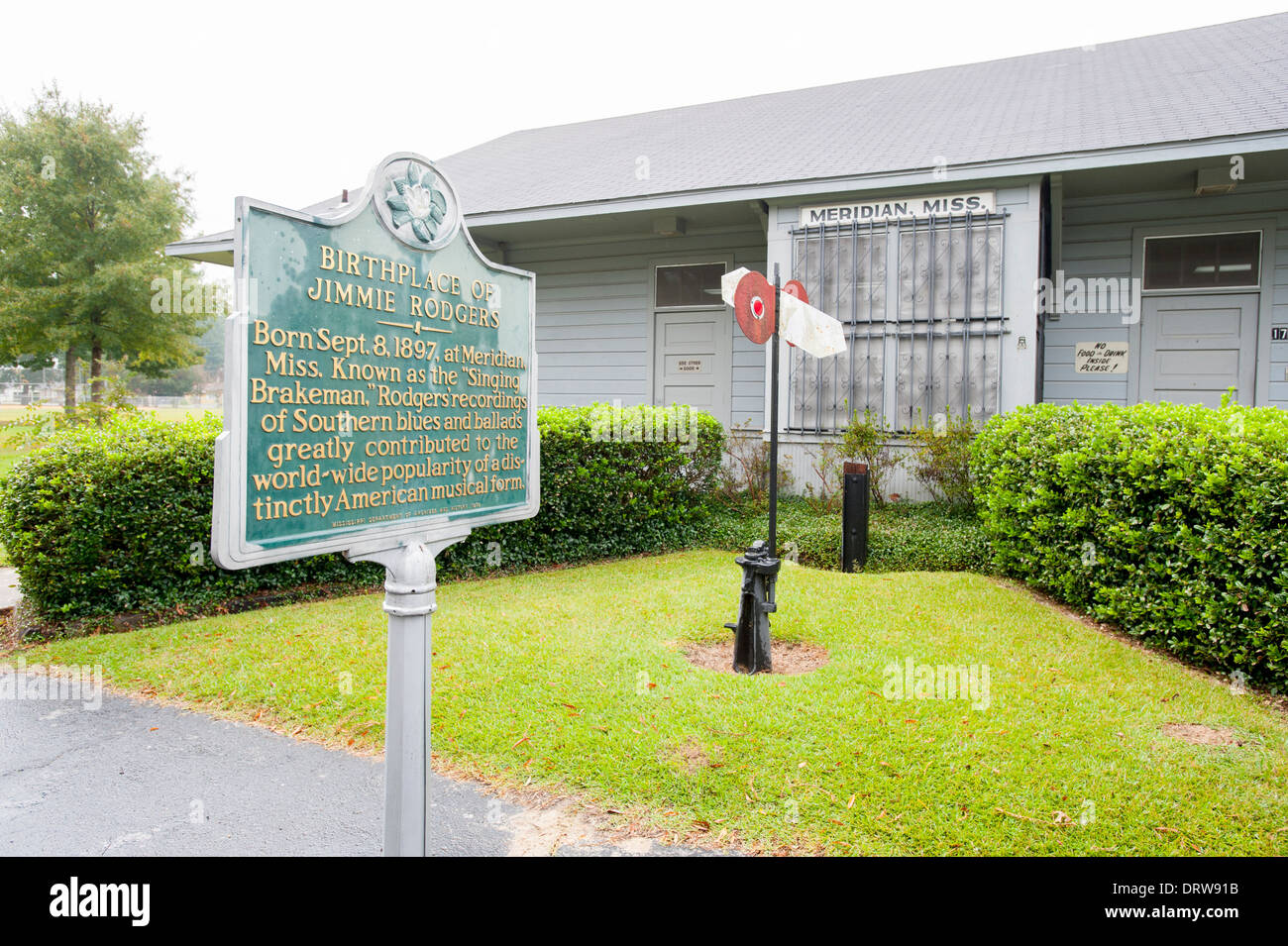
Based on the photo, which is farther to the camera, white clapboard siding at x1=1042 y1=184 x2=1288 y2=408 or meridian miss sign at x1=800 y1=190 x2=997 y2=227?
white clapboard siding at x1=1042 y1=184 x2=1288 y2=408

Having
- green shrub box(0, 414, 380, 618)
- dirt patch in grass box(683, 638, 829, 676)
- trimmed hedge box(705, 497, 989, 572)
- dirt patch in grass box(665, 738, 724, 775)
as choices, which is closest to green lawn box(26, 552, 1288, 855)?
dirt patch in grass box(665, 738, 724, 775)

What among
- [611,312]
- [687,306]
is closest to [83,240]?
[611,312]

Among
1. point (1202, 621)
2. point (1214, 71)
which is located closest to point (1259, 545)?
point (1202, 621)

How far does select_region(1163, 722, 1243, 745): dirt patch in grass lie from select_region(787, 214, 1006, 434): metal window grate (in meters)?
5.20

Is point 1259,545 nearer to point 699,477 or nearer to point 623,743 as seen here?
point 623,743

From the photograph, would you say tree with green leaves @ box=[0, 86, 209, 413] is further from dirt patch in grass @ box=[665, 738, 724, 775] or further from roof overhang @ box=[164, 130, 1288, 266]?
dirt patch in grass @ box=[665, 738, 724, 775]

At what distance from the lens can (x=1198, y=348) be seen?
9469 millimetres

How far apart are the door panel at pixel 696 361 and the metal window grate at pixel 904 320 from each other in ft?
6.72

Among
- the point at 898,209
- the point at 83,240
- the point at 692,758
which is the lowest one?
the point at 692,758

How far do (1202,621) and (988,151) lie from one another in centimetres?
593

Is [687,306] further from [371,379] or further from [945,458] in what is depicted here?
[371,379]

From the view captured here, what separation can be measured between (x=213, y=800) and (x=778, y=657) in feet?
10.7

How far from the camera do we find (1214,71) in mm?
9883

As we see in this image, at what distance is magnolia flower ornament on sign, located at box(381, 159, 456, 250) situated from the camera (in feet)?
8.43
